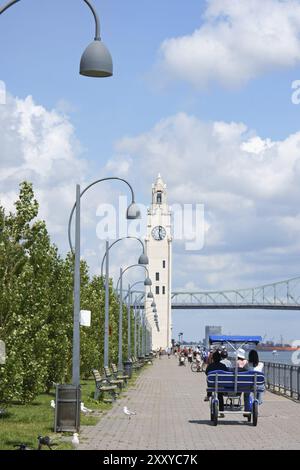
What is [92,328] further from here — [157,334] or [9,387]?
[157,334]

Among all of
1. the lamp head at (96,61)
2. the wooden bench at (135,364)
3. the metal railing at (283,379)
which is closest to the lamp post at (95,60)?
the lamp head at (96,61)

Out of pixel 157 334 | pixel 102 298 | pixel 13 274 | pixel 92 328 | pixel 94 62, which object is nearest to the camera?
pixel 94 62

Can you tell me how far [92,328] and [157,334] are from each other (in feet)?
488

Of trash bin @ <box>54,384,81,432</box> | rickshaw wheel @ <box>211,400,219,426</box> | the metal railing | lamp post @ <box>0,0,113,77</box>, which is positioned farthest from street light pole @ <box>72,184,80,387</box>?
the metal railing

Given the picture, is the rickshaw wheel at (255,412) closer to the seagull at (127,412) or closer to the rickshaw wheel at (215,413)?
the rickshaw wheel at (215,413)

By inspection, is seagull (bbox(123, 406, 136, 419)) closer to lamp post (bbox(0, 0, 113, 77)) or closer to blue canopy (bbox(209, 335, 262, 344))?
blue canopy (bbox(209, 335, 262, 344))

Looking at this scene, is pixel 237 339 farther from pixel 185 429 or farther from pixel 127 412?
pixel 185 429

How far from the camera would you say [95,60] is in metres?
16.4

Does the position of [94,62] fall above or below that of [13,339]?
above

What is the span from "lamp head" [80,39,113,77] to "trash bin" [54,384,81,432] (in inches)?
308

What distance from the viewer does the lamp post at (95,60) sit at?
1642 cm

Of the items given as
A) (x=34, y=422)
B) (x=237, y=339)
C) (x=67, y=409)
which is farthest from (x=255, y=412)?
(x=237, y=339)

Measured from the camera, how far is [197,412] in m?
28.6
